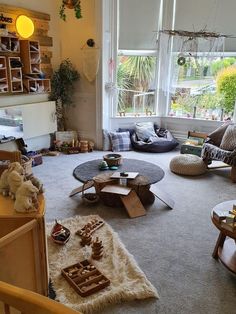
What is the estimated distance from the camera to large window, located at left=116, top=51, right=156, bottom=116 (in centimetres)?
555

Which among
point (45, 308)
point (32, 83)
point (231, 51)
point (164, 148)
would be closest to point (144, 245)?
point (45, 308)

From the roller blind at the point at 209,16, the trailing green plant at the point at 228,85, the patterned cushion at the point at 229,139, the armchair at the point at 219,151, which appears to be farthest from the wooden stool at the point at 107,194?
the roller blind at the point at 209,16

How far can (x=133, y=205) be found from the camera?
123 inches

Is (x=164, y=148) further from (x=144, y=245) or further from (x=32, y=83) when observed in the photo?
(x=144, y=245)

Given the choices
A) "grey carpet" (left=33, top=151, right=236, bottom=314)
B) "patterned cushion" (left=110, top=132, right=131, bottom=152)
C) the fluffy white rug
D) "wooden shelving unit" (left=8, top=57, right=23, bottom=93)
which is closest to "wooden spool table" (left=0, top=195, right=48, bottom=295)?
the fluffy white rug

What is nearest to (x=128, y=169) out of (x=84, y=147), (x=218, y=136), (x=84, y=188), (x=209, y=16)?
(x=84, y=188)

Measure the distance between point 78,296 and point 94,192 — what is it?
5.71ft

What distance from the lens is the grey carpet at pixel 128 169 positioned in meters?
4.07

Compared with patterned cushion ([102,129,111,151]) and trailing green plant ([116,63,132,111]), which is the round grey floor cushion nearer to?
patterned cushion ([102,129,111,151])

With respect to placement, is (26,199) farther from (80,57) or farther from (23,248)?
(80,57)

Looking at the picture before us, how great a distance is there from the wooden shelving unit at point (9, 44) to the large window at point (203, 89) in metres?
2.82

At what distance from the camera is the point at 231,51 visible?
497cm

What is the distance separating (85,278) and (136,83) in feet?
14.3

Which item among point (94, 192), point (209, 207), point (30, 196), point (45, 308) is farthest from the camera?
point (94, 192)
